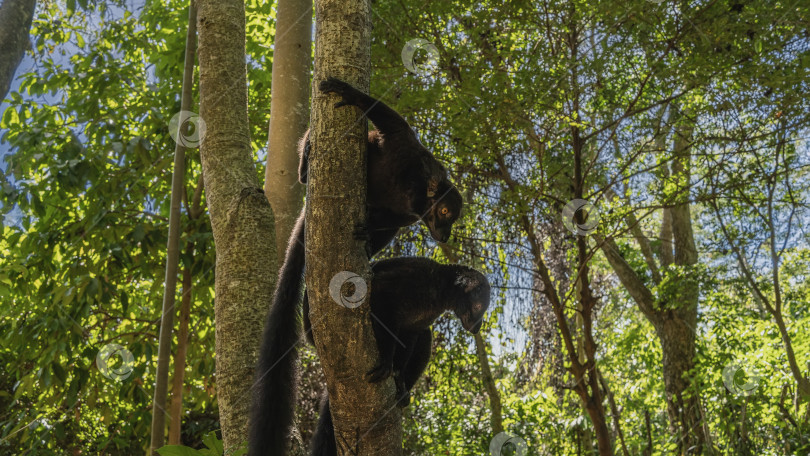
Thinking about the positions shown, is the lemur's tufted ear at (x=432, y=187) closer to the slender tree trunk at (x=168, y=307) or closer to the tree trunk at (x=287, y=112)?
the tree trunk at (x=287, y=112)

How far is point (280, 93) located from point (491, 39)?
222 cm

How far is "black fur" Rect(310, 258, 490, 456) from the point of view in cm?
257

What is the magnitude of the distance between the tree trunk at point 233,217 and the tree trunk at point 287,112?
7.2 inches

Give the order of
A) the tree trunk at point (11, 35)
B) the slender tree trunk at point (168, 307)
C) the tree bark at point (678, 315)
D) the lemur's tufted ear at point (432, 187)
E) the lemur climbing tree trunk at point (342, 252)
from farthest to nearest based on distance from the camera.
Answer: the tree bark at point (678, 315)
the tree trunk at point (11, 35)
the slender tree trunk at point (168, 307)
the lemur's tufted ear at point (432, 187)
the lemur climbing tree trunk at point (342, 252)

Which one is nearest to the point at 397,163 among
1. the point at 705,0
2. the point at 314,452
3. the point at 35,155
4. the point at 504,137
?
the point at 314,452

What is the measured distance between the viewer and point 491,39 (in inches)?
212

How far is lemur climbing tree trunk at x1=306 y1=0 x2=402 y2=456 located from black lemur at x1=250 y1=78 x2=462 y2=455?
262 millimetres

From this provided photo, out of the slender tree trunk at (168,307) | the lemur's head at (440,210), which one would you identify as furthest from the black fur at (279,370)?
the slender tree trunk at (168,307)

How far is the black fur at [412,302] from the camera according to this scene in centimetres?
257

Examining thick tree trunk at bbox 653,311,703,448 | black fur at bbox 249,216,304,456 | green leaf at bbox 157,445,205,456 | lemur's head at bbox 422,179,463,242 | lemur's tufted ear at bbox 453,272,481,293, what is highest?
thick tree trunk at bbox 653,311,703,448

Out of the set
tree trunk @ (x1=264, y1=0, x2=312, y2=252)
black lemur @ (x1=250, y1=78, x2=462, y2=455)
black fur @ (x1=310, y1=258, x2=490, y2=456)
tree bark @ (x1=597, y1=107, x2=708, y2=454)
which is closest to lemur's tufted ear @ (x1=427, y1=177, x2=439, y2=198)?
black lemur @ (x1=250, y1=78, x2=462, y2=455)

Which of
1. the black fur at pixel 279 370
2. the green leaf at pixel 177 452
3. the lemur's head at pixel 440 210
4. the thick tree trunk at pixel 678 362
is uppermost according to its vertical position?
the thick tree trunk at pixel 678 362

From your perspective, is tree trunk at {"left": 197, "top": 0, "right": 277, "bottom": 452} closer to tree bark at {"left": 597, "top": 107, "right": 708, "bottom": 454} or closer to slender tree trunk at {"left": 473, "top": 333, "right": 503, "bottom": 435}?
slender tree trunk at {"left": 473, "top": 333, "right": 503, "bottom": 435}

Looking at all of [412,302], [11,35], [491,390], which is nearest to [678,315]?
[491,390]
